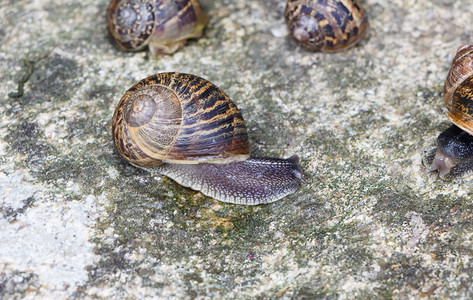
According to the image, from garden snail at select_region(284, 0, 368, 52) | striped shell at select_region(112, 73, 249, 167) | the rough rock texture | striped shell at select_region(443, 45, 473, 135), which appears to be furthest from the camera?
garden snail at select_region(284, 0, 368, 52)

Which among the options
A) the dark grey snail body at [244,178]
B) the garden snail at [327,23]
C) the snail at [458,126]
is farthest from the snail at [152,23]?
the snail at [458,126]

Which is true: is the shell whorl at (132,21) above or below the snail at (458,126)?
below

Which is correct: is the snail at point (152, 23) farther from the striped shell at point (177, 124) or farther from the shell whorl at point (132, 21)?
the striped shell at point (177, 124)

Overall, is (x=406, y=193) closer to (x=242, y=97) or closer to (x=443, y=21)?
(x=242, y=97)

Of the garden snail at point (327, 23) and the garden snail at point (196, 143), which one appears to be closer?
the garden snail at point (196, 143)

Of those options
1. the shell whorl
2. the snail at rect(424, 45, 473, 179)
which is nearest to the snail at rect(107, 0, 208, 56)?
the shell whorl

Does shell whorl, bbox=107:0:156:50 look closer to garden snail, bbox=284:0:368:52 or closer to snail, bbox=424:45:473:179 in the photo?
garden snail, bbox=284:0:368:52

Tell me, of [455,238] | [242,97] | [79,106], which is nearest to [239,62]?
[242,97]
